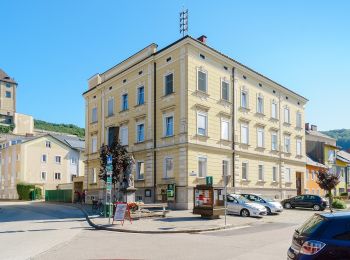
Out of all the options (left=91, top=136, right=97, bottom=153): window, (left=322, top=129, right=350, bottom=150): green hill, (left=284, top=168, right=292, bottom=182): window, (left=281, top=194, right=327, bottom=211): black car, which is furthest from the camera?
(left=322, top=129, right=350, bottom=150): green hill

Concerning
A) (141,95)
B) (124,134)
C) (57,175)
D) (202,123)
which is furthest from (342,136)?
(202,123)

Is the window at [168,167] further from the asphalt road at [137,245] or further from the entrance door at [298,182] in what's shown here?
the entrance door at [298,182]

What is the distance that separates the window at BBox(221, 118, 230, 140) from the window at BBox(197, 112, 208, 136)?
237 centimetres

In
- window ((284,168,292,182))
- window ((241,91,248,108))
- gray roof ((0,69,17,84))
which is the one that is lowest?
window ((284,168,292,182))

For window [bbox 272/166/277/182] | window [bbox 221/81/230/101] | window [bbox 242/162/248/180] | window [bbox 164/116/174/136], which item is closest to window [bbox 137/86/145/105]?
window [bbox 164/116/174/136]

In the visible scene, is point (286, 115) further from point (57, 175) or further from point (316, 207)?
point (57, 175)

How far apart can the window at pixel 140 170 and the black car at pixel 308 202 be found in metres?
13.5

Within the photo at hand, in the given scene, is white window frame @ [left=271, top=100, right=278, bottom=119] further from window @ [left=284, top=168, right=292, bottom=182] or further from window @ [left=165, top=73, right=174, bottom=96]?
window @ [left=165, top=73, right=174, bottom=96]

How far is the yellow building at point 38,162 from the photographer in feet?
204

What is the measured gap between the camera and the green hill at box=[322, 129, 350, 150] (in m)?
102

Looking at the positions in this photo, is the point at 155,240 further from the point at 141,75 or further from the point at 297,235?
the point at 141,75

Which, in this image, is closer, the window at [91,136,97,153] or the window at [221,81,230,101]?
the window at [221,81,230,101]

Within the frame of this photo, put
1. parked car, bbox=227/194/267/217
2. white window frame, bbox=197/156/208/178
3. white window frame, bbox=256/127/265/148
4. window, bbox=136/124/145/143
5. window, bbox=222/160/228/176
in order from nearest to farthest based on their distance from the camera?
parked car, bbox=227/194/267/217 < white window frame, bbox=197/156/208/178 < window, bbox=222/160/228/176 < window, bbox=136/124/145/143 < white window frame, bbox=256/127/265/148

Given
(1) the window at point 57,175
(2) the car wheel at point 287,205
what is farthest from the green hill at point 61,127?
(2) the car wheel at point 287,205
